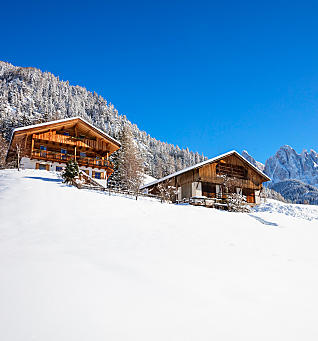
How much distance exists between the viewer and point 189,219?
1365cm

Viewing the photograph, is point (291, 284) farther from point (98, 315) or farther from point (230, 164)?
point (230, 164)

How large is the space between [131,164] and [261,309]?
40770 millimetres

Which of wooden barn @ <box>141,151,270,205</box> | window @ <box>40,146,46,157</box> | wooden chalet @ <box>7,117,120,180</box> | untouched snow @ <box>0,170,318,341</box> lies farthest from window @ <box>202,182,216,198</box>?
untouched snow @ <box>0,170,318,341</box>

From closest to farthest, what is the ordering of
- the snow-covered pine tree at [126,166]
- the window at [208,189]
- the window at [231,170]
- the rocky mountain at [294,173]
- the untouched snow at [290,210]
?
the window at [208,189] < the window at [231,170] < the untouched snow at [290,210] < the snow-covered pine tree at [126,166] < the rocky mountain at [294,173]

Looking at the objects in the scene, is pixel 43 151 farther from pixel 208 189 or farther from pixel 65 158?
pixel 208 189

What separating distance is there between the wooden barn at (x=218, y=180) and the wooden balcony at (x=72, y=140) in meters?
8.81

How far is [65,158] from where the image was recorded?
3102 cm

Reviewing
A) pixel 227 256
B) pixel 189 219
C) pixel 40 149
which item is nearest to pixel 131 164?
pixel 40 149

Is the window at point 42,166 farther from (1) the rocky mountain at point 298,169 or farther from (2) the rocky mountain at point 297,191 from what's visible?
(1) the rocky mountain at point 298,169

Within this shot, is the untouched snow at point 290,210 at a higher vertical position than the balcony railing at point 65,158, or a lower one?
lower

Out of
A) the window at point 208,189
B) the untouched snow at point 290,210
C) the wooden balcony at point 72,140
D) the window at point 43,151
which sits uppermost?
the wooden balcony at point 72,140

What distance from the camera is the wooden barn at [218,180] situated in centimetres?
2853

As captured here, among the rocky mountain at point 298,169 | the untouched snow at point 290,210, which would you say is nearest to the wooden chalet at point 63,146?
the untouched snow at point 290,210

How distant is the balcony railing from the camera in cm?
2956
